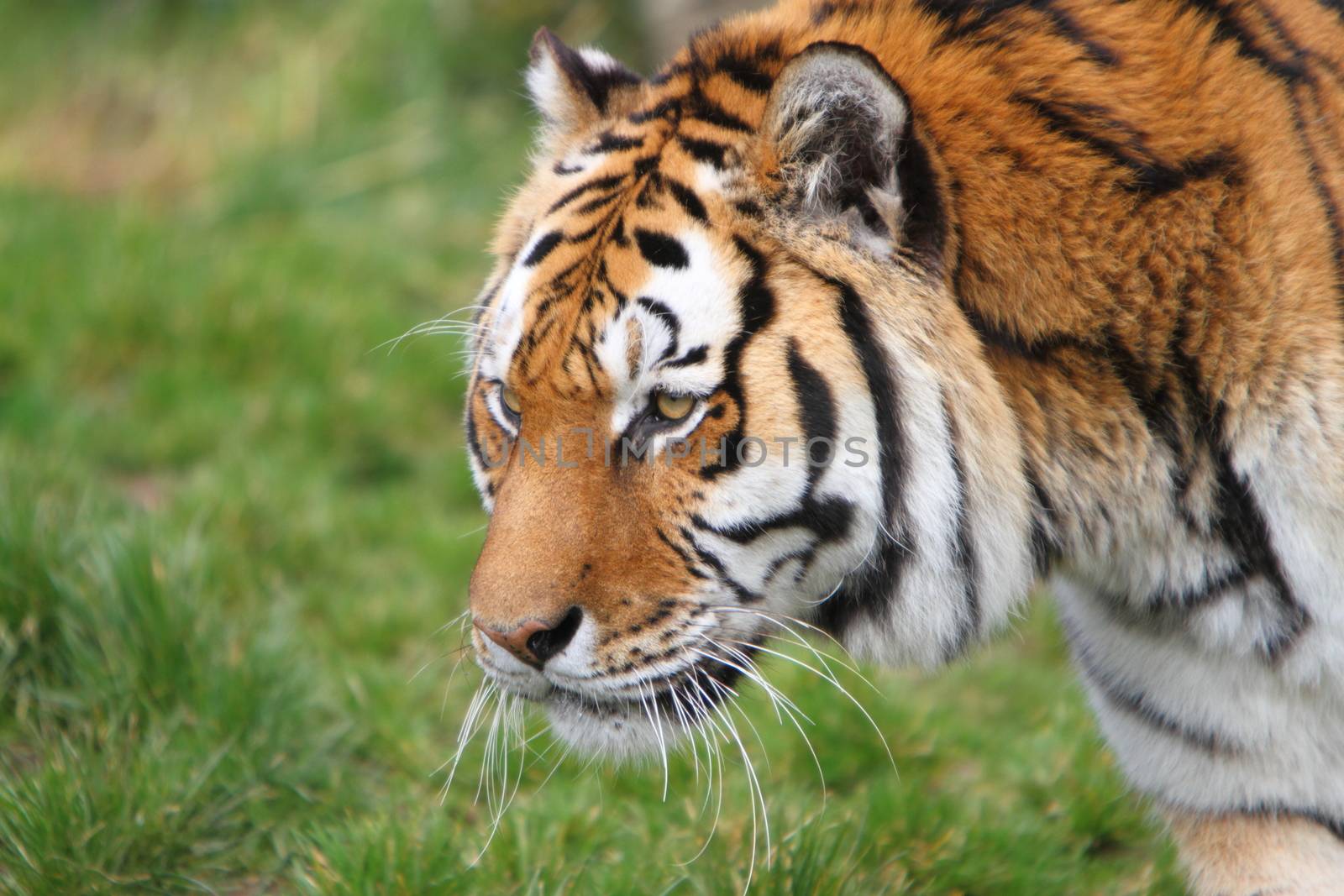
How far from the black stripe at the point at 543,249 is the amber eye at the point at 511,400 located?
0.79 feet

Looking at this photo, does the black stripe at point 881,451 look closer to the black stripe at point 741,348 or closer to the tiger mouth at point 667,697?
the black stripe at point 741,348

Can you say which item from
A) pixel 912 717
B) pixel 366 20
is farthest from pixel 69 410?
pixel 366 20

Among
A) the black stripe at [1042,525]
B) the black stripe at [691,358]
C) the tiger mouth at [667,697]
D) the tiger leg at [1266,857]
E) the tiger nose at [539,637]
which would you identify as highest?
the black stripe at [691,358]

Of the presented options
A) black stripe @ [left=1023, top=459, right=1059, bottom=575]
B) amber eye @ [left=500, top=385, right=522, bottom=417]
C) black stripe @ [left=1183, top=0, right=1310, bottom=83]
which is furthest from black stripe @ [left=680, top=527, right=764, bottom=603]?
black stripe @ [left=1183, top=0, right=1310, bottom=83]

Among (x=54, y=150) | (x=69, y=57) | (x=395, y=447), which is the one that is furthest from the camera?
(x=69, y=57)

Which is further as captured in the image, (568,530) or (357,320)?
(357,320)

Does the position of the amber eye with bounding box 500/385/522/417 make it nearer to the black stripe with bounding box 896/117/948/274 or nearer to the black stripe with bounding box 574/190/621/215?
the black stripe with bounding box 574/190/621/215

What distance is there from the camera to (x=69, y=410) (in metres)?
4.75

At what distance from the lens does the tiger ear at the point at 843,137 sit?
212 centimetres

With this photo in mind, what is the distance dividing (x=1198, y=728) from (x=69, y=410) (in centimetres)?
397

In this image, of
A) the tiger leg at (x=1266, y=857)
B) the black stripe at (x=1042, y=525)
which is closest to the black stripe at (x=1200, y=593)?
the black stripe at (x=1042, y=525)

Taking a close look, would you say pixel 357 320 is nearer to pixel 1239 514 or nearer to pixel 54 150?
pixel 54 150

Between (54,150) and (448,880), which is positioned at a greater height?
(54,150)

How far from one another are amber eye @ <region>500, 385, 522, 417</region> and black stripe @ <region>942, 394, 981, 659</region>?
2.46 ft
